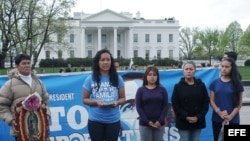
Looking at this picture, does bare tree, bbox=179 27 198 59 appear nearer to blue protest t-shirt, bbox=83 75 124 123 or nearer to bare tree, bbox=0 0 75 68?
bare tree, bbox=0 0 75 68

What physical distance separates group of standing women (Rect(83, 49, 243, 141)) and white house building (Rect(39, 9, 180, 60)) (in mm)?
83439

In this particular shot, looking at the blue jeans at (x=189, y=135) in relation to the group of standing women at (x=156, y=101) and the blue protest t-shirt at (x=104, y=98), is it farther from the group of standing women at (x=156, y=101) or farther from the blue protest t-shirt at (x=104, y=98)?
the blue protest t-shirt at (x=104, y=98)

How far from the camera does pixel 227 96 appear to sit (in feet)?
18.1

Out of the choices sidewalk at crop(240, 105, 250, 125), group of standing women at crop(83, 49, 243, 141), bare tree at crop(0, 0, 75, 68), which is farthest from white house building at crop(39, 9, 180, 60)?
group of standing women at crop(83, 49, 243, 141)

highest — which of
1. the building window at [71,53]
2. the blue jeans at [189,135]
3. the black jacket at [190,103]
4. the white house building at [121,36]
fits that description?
the white house building at [121,36]

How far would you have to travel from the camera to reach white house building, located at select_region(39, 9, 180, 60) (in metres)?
94.4

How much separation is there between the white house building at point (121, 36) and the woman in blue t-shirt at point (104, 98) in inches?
3290

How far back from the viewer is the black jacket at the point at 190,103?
211 inches

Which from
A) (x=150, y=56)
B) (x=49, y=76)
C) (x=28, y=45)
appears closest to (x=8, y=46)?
(x=28, y=45)

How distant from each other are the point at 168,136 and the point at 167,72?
3.84 feet

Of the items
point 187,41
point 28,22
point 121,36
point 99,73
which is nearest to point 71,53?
point 121,36

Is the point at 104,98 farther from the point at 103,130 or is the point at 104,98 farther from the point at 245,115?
the point at 245,115

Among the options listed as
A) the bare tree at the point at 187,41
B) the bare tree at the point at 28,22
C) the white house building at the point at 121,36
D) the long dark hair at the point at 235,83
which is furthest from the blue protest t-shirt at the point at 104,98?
the bare tree at the point at 187,41

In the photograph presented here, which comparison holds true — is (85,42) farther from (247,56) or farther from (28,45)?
(28,45)
